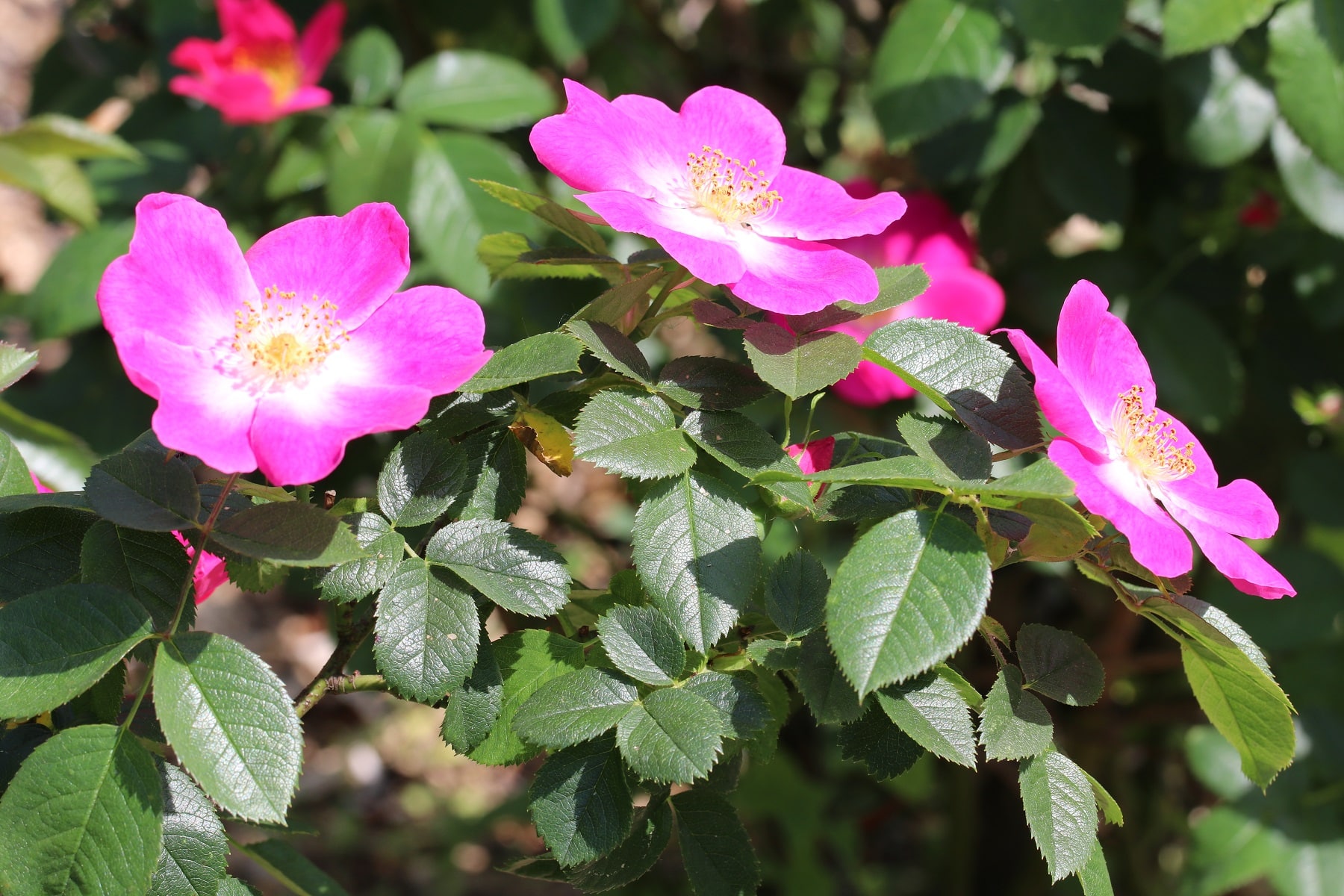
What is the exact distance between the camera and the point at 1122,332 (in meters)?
0.70

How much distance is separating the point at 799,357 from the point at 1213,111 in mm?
992

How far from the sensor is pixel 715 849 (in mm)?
684

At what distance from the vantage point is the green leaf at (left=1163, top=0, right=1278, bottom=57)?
3.85 ft

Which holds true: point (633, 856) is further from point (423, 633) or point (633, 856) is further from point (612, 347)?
point (612, 347)

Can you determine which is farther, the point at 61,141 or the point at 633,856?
the point at 61,141

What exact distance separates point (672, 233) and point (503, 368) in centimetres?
12

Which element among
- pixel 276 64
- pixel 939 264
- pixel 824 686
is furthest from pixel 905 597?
pixel 276 64

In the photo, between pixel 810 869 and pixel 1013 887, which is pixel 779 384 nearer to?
pixel 810 869

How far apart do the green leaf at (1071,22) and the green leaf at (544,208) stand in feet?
2.34

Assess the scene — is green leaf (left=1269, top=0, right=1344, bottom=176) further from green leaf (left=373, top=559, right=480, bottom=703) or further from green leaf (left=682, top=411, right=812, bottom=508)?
green leaf (left=373, top=559, right=480, bottom=703)

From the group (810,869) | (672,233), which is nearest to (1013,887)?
(810,869)

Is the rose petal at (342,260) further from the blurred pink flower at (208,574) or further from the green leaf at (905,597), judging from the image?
the green leaf at (905,597)

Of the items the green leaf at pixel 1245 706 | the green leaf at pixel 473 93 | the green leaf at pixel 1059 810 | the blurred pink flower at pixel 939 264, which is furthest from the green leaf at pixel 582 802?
the green leaf at pixel 473 93

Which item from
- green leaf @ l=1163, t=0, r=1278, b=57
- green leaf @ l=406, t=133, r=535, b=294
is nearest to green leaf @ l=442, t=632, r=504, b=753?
green leaf @ l=406, t=133, r=535, b=294
